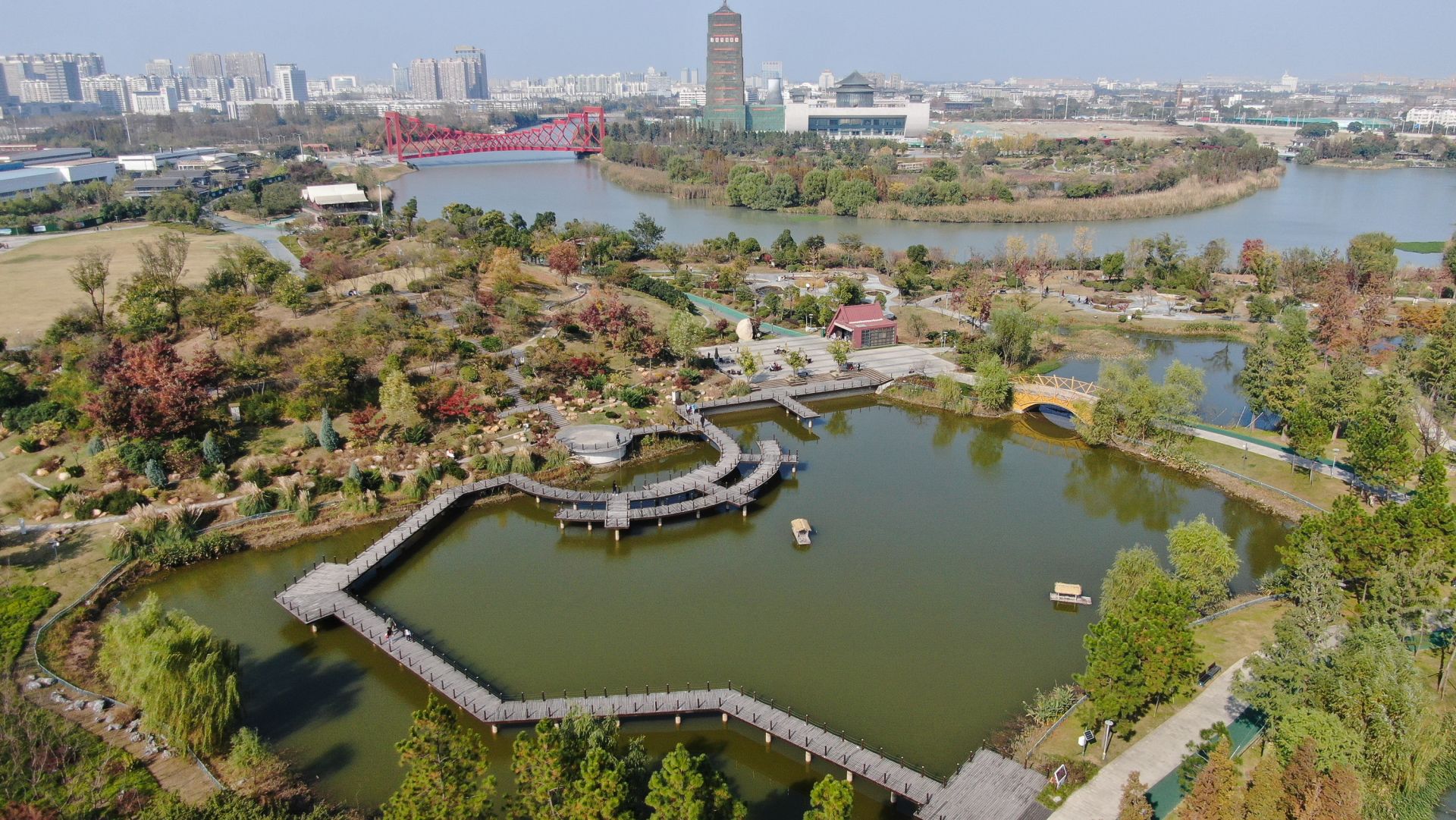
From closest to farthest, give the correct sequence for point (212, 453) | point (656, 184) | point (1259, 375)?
point (212, 453), point (1259, 375), point (656, 184)

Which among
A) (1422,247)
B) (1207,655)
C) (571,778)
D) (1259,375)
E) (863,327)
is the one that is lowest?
(1207,655)

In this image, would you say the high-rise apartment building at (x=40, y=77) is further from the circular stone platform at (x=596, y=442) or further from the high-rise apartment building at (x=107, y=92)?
the circular stone platform at (x=596, y=442)

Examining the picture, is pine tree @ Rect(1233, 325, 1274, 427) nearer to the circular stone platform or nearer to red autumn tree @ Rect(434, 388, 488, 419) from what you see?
the circular stone platform

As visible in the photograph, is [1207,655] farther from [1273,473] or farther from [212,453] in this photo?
[212,453]

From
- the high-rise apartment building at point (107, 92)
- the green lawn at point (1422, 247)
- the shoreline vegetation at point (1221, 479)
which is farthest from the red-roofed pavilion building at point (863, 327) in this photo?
the high-rise apartment building at point (107, 92)

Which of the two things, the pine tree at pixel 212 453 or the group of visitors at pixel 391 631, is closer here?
the group of visitors at pixel 391 631

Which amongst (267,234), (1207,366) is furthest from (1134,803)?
(267,234)
